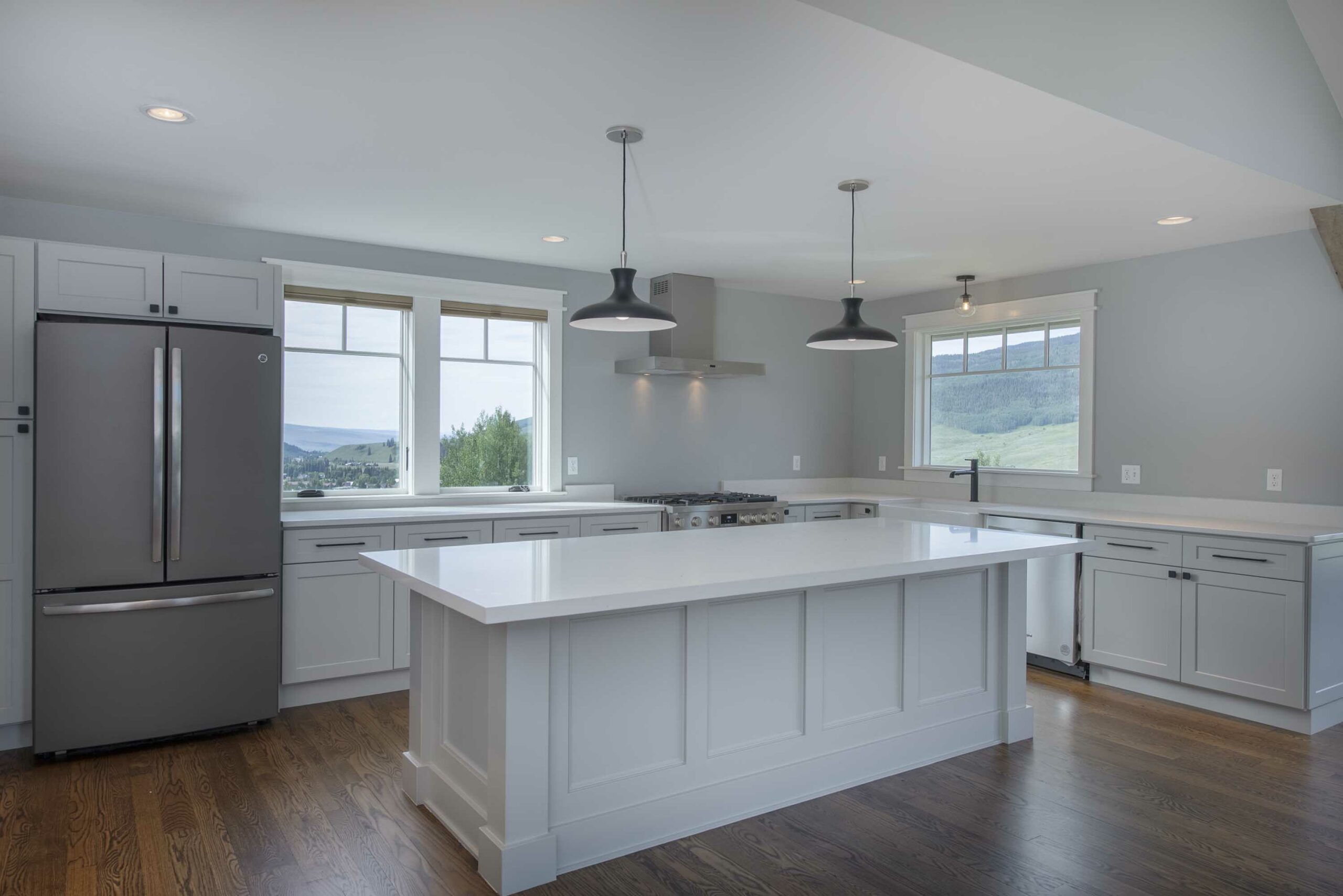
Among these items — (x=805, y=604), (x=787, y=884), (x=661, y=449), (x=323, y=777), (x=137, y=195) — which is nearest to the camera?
(x=787, y=884)

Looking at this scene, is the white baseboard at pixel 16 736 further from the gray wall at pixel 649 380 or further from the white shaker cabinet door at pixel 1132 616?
the white shaker cabinet door at pixel 1132 616

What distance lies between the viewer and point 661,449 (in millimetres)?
5594

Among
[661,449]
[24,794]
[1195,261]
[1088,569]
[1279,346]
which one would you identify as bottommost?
[24,794]

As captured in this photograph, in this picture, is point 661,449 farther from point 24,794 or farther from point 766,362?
point 24,794

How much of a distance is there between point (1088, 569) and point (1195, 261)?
1.75 m

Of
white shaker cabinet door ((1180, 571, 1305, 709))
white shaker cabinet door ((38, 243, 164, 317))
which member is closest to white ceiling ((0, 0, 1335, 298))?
white shaker cabinet door ((38, 243, 164, 317))

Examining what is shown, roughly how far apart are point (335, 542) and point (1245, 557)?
13.8 feet

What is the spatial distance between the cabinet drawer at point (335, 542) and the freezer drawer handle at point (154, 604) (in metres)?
0.24

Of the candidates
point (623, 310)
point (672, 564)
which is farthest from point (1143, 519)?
point (623, 310)

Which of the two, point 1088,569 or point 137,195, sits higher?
point 137,195

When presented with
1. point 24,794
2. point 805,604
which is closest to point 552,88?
point 805,604

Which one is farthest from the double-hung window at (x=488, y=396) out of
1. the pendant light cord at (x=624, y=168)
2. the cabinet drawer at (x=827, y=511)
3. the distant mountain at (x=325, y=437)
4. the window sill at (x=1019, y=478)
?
the window sill at (x=1019, y=478)

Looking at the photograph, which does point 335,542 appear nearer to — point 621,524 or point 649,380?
point 621,524

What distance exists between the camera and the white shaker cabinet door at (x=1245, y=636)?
357cm
